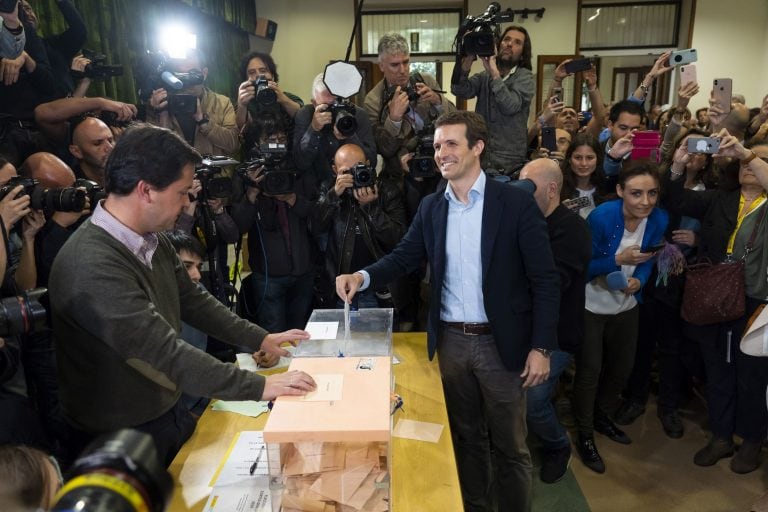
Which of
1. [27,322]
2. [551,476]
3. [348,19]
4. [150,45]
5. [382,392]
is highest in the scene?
[348,19]

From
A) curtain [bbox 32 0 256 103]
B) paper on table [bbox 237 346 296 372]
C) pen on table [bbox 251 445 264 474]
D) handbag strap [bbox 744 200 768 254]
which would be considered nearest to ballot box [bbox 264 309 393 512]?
pen on table [bbox 251 445 264 474]

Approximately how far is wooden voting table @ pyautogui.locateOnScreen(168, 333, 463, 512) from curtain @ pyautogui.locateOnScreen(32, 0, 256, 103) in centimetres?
274

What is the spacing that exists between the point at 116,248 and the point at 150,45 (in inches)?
131

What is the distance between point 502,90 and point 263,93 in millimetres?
1265

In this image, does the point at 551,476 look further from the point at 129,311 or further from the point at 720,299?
the point at 129,311

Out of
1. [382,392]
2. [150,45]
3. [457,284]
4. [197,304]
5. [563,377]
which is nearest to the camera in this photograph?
[382,392]

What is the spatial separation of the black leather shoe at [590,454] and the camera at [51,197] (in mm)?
2360

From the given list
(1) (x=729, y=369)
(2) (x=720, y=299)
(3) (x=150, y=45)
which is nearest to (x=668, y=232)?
(2) (x=720, y=299)

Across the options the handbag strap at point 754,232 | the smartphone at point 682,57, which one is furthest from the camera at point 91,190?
the smartphone at point 682,57

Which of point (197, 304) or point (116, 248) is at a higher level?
point (116, 248)

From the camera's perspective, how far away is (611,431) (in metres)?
2.72

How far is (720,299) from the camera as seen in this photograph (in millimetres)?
2363

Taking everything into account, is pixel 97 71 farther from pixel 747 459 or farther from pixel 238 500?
pixel 747 459

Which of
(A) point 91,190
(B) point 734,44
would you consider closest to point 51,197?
(A) point 91,190
